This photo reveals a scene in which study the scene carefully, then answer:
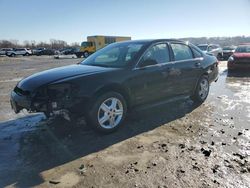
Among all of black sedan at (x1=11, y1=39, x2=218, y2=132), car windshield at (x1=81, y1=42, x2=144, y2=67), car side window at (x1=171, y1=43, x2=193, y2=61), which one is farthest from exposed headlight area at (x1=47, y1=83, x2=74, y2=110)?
car side window at (x1=171, y1=43, x2=193, y2=61)

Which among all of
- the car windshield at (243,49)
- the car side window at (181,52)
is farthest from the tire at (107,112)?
the car windshield at (243,49)

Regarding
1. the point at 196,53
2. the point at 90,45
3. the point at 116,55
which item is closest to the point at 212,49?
the point at 196,53

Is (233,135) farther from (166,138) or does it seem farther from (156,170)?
(156,170)

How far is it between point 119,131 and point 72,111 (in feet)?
3.49

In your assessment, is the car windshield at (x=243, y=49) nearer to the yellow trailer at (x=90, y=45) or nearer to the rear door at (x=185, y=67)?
the rear door at (x=185, y=67)

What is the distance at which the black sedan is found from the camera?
4.35 m

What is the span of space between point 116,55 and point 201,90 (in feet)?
8.55

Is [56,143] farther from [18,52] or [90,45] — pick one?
[18,52]

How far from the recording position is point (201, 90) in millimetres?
6895

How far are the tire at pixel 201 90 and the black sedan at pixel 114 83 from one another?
0.32ft

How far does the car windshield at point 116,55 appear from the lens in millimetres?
5281

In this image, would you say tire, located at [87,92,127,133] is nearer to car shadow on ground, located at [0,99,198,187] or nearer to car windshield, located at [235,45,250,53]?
car shadow on ground, located at [0,99,198,187]

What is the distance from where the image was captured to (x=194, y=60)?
→ 655cm

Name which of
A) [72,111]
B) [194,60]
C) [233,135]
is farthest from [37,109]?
[194,60]
